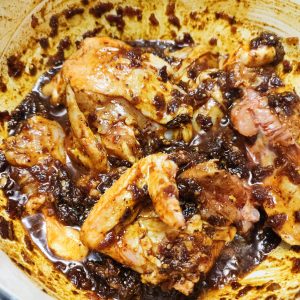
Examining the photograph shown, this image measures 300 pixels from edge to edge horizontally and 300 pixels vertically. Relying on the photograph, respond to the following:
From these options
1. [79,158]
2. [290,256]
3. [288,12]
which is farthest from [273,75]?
[79,158]

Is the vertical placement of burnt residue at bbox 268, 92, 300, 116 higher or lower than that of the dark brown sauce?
higher

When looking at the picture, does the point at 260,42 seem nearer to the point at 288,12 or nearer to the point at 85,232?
the point at 288,12

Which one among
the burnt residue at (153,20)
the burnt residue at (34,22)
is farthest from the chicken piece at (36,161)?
the burnt residue at (153,20)

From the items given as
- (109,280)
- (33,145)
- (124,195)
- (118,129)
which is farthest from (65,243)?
(118,129)

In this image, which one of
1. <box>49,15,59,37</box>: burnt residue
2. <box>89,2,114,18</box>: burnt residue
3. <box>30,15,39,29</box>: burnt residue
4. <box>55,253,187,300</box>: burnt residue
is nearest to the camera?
<box>55,253,187,300</box>: burnt residue

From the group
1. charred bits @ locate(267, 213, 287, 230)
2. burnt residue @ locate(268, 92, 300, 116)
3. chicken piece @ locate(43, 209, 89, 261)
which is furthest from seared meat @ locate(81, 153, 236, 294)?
burnt residue @ locate(268, 92, 300, 116)

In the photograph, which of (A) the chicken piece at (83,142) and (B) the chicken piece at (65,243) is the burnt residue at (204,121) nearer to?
(A) the chicken piece at (83,142)

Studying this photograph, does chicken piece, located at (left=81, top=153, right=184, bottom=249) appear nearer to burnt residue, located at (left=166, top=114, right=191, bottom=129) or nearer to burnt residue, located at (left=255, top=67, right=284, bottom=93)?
burnt residue, located at (left=166, top=114, right=191, bottom=129)
